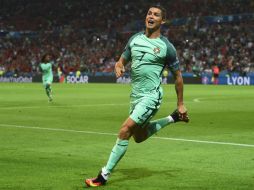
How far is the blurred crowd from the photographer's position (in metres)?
57.9

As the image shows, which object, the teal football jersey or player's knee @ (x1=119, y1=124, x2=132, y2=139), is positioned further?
the teal football jersey

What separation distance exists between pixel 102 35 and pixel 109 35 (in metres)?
0.97

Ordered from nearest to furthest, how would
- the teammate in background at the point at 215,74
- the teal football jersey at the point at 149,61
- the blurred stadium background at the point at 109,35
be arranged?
the teal football jersey at the point at 149,61 < the teammate in background at the point at 215,74 < the blurred stadium background at the point at 109,35

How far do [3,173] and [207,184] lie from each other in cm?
294

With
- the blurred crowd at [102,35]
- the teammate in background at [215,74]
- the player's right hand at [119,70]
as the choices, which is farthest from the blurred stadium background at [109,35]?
the player's right hand at [119,70]

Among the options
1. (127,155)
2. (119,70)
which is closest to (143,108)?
(119,70)

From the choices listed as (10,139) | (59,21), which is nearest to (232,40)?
(59,21)

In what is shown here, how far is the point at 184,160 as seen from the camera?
400 inches

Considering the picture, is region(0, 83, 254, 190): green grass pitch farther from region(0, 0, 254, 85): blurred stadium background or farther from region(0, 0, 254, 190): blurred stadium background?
region(0, 0, 254, 85): blurred stadium background

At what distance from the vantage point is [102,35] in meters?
70.3

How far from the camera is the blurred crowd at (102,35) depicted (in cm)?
5794

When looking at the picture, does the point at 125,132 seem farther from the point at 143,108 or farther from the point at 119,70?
the point at 119,70

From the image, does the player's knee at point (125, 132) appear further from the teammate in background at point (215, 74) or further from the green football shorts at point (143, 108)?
the teammate in background at point (215, 74)

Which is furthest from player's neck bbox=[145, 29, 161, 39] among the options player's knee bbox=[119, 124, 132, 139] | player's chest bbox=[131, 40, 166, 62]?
player's knee bbox=[119, 124, 132, 139]
